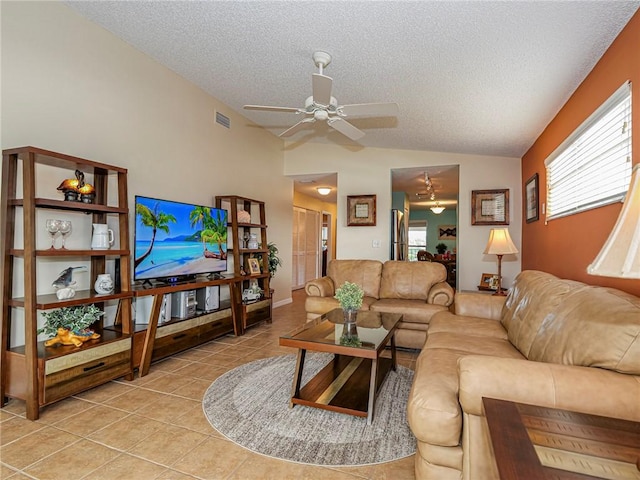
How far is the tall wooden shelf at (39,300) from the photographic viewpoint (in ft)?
7.16

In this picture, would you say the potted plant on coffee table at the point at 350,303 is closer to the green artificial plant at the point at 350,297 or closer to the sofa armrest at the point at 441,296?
the green artificial plant at the point at 350,297

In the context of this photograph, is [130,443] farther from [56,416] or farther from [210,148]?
[210,148]

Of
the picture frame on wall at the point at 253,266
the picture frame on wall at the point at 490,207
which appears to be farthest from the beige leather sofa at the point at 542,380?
the picture frame on wall at the point at 490,207

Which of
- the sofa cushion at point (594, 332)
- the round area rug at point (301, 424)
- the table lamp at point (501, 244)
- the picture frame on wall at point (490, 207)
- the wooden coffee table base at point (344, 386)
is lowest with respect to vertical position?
the round area rug at point (301, 424)

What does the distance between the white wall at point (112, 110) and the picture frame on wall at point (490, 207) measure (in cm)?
342

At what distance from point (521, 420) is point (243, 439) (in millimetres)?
1528

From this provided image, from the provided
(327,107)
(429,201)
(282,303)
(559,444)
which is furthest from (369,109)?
(429,201)

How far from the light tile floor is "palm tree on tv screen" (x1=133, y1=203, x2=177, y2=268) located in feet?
3.58

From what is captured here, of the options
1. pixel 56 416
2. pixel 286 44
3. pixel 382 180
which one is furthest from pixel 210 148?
pixel 56 416

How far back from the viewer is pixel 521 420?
102 cm

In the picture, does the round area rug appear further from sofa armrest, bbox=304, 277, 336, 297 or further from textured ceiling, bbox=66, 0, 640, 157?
textured ceiling, bbox=66, 0, 640, 157

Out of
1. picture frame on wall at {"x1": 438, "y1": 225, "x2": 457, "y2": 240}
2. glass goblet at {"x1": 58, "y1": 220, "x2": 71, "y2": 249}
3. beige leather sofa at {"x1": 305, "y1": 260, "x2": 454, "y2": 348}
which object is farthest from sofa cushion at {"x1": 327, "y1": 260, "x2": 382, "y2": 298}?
picture frame on wall at {"x1": 438, "y1": 225, "x2": 457, "y2": 240}

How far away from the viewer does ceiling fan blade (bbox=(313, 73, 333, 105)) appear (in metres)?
2.34

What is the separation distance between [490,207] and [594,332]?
12.6ft
